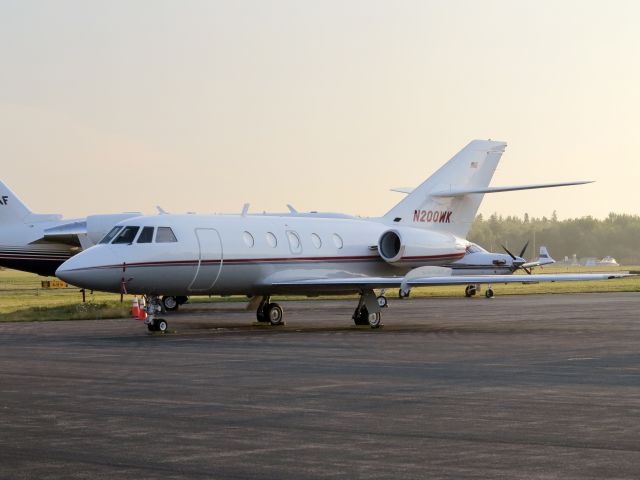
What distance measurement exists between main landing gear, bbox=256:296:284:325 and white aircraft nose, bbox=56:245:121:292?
493 centimetres

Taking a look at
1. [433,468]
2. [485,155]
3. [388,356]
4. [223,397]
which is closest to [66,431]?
[223,397]

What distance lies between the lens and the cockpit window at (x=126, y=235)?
23484 mm

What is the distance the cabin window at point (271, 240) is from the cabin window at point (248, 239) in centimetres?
49

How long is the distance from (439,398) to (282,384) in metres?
2.28

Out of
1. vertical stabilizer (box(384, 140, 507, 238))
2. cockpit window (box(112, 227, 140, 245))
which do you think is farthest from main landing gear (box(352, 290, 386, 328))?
cockpit window (box(112, 227, 140, 245))

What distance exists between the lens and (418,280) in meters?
24.0

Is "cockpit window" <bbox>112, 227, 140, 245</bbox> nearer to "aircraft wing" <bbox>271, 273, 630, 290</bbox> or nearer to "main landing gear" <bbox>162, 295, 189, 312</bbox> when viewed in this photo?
"aircraft wing" <bbox>271, 273, 630, 290</bbox>

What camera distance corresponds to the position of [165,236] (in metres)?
23.8

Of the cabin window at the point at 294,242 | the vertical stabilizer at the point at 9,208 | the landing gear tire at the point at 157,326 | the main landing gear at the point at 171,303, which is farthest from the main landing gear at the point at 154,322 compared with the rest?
the vertical stabilizer at the point at 9,208

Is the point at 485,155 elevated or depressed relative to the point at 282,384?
elevated

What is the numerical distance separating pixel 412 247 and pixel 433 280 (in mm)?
3423

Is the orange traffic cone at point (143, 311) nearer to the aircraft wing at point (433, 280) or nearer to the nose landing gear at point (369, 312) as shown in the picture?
the aircraft wing at point (433, 280)

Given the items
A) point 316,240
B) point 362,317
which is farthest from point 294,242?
point 362,317

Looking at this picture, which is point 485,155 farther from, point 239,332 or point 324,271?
point 239,332
